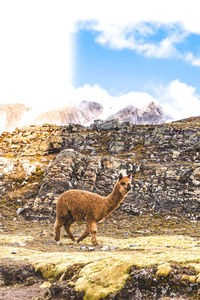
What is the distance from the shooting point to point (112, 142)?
49312 mm

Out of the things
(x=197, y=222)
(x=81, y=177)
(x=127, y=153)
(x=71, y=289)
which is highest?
(x=127, y=153)

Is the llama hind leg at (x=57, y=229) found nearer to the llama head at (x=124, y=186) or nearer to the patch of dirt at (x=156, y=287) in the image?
the llama head at (x=124, y=186)

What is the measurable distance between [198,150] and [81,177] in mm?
17559

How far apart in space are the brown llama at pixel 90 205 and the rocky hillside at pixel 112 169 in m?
11.0

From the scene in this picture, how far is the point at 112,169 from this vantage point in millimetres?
34031

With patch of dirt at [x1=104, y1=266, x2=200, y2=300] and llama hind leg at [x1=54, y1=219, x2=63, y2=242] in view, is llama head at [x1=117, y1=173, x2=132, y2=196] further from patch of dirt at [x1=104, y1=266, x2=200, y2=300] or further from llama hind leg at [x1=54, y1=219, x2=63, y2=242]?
patch of dirt at [x1=104, y1=266, x2=200, y2=300]

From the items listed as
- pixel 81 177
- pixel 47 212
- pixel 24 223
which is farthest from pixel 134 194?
pixel 24 223

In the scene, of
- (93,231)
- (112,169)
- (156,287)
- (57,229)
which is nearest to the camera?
(156,287)

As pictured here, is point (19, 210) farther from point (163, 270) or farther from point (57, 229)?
point (163, 270)

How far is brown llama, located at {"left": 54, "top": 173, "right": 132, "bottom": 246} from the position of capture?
16.0 m

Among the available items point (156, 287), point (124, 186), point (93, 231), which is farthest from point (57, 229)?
point (156, 287)

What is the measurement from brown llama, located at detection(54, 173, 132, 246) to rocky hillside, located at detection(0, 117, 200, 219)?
1097cm

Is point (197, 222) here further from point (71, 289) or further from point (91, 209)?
point (71, 289)

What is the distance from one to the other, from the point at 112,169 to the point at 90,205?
17853 millimetres
